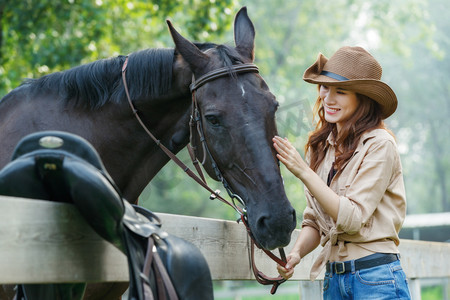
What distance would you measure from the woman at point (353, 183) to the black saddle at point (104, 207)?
3.04 feet

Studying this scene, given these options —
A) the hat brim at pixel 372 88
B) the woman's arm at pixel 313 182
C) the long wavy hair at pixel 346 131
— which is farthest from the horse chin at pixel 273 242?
the hat brim at pixel 372 88

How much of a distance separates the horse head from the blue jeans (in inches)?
15.1

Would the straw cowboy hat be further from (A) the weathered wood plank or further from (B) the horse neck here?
(A) the weathered wood plank

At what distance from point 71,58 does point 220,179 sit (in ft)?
23.4

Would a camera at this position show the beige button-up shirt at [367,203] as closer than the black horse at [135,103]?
Yes

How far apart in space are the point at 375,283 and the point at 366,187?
439 millimetres

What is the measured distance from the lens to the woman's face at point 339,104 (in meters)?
3.03

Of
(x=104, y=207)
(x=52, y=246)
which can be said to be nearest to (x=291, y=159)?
(x=104, y=207)

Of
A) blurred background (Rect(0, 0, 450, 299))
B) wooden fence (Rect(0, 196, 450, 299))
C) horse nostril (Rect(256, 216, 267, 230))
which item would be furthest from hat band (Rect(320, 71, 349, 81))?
wooden fence (Rect(0, 196, 450, 299))

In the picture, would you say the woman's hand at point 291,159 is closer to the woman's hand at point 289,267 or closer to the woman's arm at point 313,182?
the woman's arm at point 313,182

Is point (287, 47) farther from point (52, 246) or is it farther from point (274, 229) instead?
point (52, 246)

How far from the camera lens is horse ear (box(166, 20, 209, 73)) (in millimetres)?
3234

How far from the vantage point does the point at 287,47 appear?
2405 centimetres

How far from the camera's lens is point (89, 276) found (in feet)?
6.52
